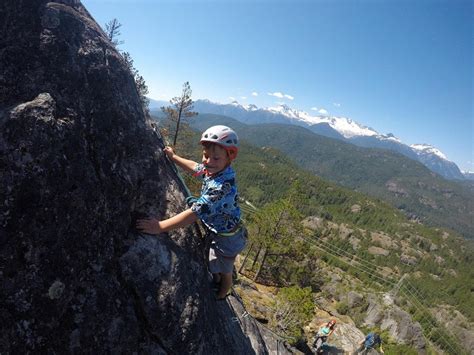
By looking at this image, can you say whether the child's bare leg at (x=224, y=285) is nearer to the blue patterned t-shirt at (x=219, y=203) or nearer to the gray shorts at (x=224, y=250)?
the gray shorts at (x=224, y=250)

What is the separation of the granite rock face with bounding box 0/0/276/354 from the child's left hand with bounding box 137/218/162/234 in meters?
0.13

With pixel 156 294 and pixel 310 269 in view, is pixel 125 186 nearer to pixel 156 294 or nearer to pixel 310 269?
pixel 156 294

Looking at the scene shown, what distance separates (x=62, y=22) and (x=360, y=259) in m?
146

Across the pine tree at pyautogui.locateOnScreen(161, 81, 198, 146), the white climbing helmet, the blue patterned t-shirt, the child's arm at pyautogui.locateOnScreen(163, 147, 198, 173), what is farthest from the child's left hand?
the pine tree at pyautogui.locateOnScreen(161, 81, 198, 146)

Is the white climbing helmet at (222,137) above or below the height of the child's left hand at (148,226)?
above

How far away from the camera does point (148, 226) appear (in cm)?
491

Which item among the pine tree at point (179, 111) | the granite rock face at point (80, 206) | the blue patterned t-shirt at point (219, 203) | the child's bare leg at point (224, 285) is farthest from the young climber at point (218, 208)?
the pine tree at point (179, 111)

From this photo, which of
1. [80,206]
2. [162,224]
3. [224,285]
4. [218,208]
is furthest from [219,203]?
[80,206]

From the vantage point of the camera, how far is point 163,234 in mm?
5254

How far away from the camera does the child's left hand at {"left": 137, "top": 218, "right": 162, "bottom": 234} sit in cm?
491

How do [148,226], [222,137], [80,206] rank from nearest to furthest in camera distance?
[80,206] → [148,226] → [222,137]

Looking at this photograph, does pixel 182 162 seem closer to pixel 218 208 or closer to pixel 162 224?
pixel 218 208

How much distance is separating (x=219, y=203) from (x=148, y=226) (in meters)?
1.21

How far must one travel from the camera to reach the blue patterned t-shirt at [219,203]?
528 cm
